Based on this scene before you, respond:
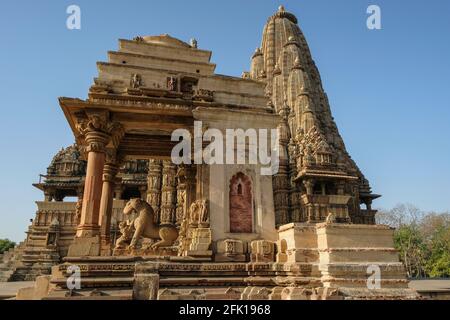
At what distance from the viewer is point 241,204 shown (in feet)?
36.5

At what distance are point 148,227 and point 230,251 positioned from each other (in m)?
3.05

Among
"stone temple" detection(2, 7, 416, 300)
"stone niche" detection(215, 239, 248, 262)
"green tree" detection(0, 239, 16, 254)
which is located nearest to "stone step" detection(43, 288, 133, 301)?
"stone temple" detection(2, 7, 416, 300)

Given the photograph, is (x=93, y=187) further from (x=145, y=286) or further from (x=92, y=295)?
(x=145, y=286)

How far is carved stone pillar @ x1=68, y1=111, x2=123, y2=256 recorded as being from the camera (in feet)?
30.8

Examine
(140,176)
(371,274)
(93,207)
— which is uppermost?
(140,176)

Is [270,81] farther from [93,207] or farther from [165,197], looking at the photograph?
[93,207]

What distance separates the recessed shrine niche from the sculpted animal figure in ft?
7.57

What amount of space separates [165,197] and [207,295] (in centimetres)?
2550

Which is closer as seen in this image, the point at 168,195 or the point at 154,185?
the point at 168,195

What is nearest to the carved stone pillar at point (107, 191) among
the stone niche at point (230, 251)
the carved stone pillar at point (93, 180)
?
the carved stone pillar at point (93, 180)

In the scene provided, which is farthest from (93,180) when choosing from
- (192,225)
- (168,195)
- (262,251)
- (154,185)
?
(154,185)
